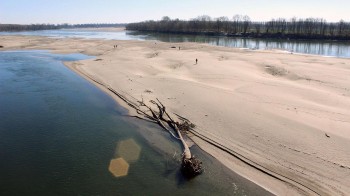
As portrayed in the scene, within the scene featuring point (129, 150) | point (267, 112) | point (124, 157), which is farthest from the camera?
point (267, 112)

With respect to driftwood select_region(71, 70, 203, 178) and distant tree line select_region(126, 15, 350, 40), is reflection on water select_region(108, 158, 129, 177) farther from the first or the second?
distant tree line select_region(126, 15, 350, 40)

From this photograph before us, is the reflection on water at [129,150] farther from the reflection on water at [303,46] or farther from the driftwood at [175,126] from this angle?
the reflection on water at [303,46]

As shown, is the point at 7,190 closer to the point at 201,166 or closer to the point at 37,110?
the point at 201,166

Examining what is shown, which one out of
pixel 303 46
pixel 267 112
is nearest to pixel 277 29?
pixel 303 46

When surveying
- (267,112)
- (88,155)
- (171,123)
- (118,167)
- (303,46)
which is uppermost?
(303,46)

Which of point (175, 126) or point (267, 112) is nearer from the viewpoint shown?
point (175, 126)

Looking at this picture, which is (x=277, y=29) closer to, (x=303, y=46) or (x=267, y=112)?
(x=303, y=46)

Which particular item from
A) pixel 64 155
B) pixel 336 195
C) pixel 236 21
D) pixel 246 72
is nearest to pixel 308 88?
pixel 246 72
